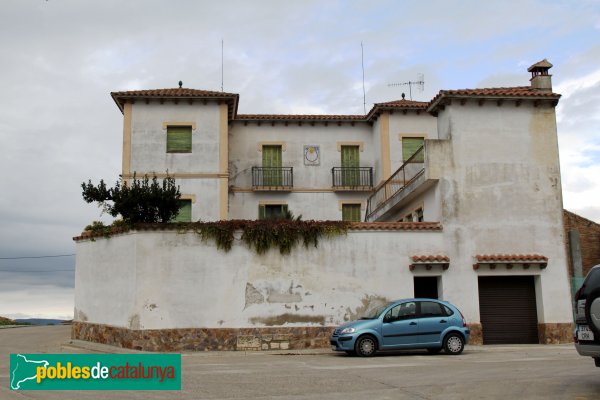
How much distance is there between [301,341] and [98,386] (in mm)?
9512

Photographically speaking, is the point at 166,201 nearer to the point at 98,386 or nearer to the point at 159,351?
the point at 159,351

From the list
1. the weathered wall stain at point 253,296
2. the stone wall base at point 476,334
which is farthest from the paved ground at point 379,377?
the stone wall base at point 476,334

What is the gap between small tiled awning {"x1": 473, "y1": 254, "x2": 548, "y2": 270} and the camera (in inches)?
819

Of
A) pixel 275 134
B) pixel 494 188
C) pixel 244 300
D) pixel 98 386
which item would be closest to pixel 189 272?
pixel 244 300

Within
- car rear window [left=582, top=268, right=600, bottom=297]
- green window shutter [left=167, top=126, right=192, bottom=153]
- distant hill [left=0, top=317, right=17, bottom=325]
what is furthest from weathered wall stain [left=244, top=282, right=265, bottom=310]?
distant hill [left=0, top=317, right=17, bottom=325]

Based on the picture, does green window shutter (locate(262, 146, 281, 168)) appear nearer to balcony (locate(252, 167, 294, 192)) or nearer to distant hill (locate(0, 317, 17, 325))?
balcony (locate(252, 167, 294, 192))

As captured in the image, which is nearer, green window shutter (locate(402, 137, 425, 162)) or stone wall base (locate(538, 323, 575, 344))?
stone wall base (locate(538, 323, 575, 344))

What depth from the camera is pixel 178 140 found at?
30188 millimetres

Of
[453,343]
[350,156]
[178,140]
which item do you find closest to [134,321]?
[453,343]

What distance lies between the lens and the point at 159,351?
62.6 feet

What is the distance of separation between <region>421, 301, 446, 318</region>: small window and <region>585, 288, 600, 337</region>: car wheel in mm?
7300

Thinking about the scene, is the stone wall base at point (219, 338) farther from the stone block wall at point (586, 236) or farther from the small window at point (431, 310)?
the stone block wall at point (586, 236)

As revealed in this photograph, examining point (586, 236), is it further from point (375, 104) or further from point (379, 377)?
point (379, 377)

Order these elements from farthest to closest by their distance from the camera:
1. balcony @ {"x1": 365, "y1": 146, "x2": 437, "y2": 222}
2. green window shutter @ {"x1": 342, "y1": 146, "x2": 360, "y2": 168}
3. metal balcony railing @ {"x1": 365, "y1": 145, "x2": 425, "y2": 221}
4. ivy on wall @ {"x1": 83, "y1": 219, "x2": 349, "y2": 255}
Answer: green window shutter @ {"x1": 342, "y1": 146, "x2": 360, "y2": 168}, metal balcony railing @ {"x1": 365, "y1": 145, "x2": 425, "y2": 221}, balcony @ {"x1": 365, "y1": 146, "x2": 437, "y2": 222}, ivy on wall @ {"x1": 83, "y1": 219, "x2": 349, "y2": 255}
